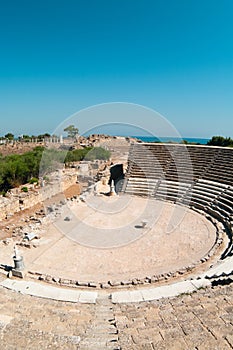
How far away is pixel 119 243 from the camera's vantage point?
11391 mm

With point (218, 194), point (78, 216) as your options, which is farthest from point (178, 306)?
point (218, 194)

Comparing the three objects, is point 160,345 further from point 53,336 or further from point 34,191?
point 34,191

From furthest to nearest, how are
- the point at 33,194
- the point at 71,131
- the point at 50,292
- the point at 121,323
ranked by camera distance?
the point at 71,131, the point at 33,194, the point at 50,292, the point at 121,323

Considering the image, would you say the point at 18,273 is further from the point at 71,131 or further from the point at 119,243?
the point at 71,131

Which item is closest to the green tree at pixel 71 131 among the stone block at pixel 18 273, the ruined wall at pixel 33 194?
the ruined wall at pixel 33 194

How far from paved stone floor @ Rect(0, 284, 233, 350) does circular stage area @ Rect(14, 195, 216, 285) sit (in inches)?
97.4

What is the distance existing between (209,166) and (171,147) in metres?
4.99

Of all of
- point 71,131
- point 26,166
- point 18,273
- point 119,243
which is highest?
point 71,131

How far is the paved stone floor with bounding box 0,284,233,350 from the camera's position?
436 centimetres

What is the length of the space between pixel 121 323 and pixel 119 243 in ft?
19.8

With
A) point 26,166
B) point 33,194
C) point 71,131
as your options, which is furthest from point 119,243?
point 71,131

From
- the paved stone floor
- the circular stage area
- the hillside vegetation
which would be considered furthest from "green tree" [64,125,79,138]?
the paved stone floor

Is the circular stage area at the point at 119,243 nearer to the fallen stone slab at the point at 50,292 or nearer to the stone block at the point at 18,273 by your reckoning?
the stone block at the point at 18,273

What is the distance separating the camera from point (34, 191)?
Answer: 1931 centimetres
